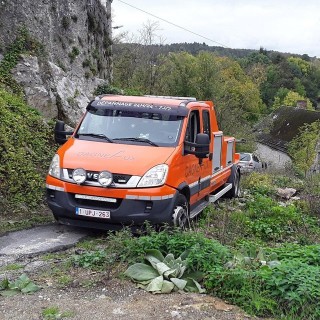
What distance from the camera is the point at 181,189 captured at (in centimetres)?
798

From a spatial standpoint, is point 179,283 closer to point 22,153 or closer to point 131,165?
point 131,165

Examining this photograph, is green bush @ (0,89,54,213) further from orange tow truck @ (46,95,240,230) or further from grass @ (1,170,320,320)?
grass @ (1,170,320,320)

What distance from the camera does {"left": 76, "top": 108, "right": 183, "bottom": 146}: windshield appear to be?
836 centimetres

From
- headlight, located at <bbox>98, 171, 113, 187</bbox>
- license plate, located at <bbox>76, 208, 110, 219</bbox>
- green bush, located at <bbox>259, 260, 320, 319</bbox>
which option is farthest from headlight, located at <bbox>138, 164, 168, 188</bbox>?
green bush, located at <bbox>259, 260, 320, 319</bbox>

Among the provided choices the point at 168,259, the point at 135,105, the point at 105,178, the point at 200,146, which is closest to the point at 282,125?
the point at 135,105

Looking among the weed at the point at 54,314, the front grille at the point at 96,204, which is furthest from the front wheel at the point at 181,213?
the weed at the point at 54,314

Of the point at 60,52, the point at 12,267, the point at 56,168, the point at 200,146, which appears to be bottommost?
the point at 12,267

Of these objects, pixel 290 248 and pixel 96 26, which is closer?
pixel 290 248

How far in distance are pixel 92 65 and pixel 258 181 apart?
8702 millimetres

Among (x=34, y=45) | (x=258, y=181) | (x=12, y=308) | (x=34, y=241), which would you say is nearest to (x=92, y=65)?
(x=34, y=45)

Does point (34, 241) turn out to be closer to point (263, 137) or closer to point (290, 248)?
point (290, 248)

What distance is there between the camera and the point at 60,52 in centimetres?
1792

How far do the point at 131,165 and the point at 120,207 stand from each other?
0.66 meters

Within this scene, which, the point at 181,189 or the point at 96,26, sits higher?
the point at 96,26
